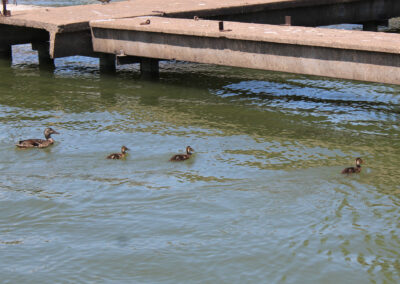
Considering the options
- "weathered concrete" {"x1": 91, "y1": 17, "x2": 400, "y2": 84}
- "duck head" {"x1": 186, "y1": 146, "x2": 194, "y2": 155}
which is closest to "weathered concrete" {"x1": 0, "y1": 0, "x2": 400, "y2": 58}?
"weathered concrete" {"x1": 91, "y1": 17, "x2": 400, "y2": 84}

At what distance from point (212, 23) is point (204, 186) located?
712 cm

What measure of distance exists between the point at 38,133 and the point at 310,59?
18.3ft

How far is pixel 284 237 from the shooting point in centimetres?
876

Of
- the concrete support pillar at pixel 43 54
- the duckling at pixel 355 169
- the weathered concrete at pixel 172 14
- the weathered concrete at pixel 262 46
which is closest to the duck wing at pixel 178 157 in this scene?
the duckling at pixel 355 169

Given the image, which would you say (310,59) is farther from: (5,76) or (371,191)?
(5,76)

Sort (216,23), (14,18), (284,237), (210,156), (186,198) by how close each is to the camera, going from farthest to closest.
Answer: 1. (14,18)
2. (216,23)
3. (210,156)
4. (186,198)
5. (284,237)

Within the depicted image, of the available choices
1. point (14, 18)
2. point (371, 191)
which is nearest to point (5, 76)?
A: point (14, 18)

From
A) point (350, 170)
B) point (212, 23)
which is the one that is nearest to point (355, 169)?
point (350, 170)

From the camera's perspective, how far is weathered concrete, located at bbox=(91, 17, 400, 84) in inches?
512

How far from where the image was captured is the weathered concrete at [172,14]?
17578mm

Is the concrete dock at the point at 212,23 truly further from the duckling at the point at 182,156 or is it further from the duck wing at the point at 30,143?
the duck wing at the point at 30,143

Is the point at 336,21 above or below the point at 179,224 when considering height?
above

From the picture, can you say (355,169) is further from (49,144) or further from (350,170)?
(49,144)

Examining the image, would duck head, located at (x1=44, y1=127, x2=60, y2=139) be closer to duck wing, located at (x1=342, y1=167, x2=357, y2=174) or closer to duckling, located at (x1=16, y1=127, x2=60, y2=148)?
duckling, located at (x1=16, y1=127, x2=60, y2=148)
